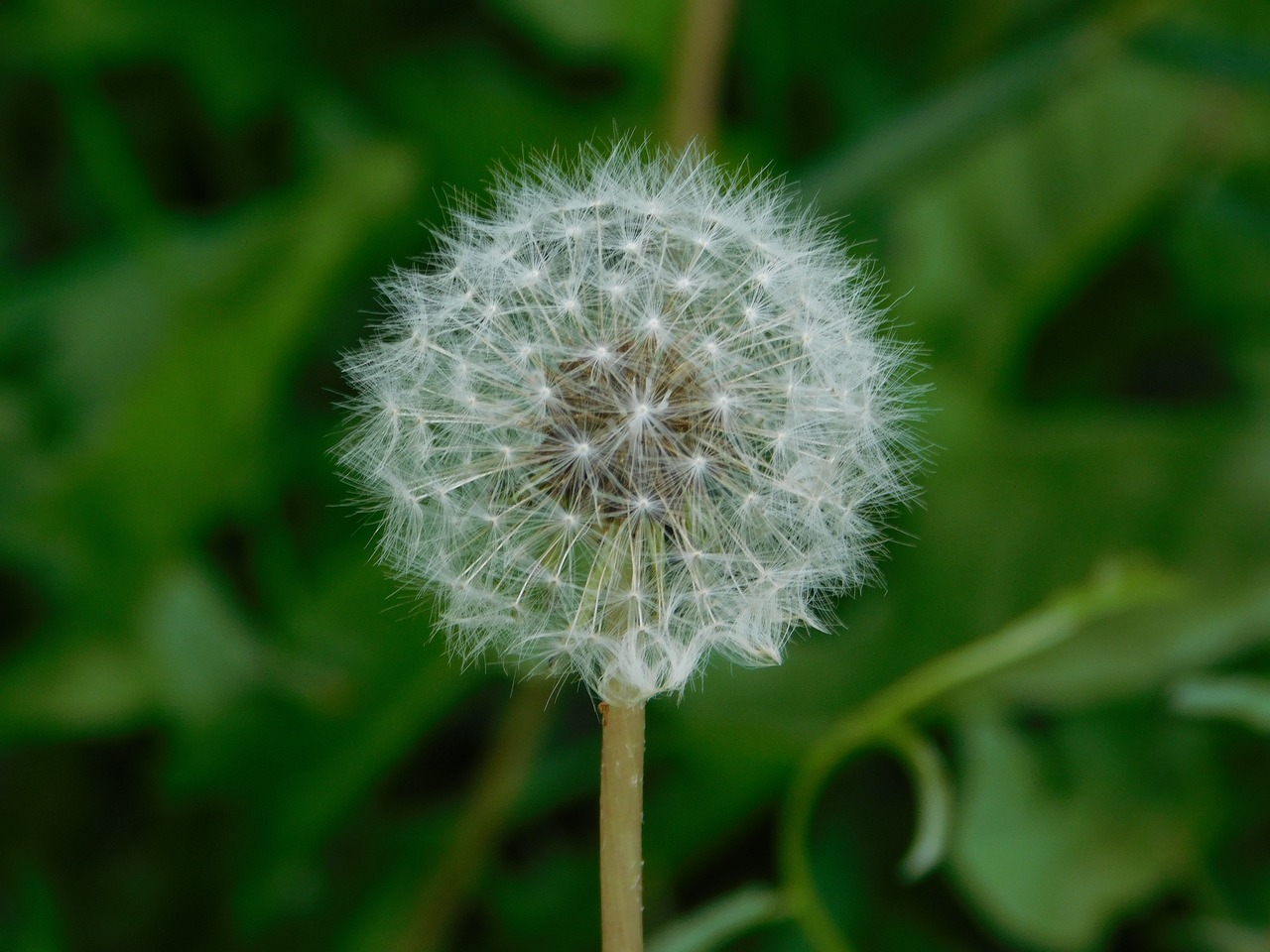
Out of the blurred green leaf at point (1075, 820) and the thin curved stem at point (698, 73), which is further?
the thin curved stem at point (698, 73)

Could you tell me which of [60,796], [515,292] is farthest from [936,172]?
[60,796]

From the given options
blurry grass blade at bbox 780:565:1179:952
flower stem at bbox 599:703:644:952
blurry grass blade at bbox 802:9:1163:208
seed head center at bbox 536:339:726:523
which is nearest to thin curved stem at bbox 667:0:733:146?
blurry grass blade at bbox 802:9:1163:208

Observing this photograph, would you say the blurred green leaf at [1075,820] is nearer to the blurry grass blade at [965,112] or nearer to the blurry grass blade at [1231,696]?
the blurry grass blade at [1231,696]

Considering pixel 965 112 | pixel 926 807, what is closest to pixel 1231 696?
pixel 926 807

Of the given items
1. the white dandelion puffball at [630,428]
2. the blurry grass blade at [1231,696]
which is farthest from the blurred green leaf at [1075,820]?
the white dandelion puffball at [630,428]

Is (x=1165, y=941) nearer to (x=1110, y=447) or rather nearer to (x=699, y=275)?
(x=1110, y=447)
